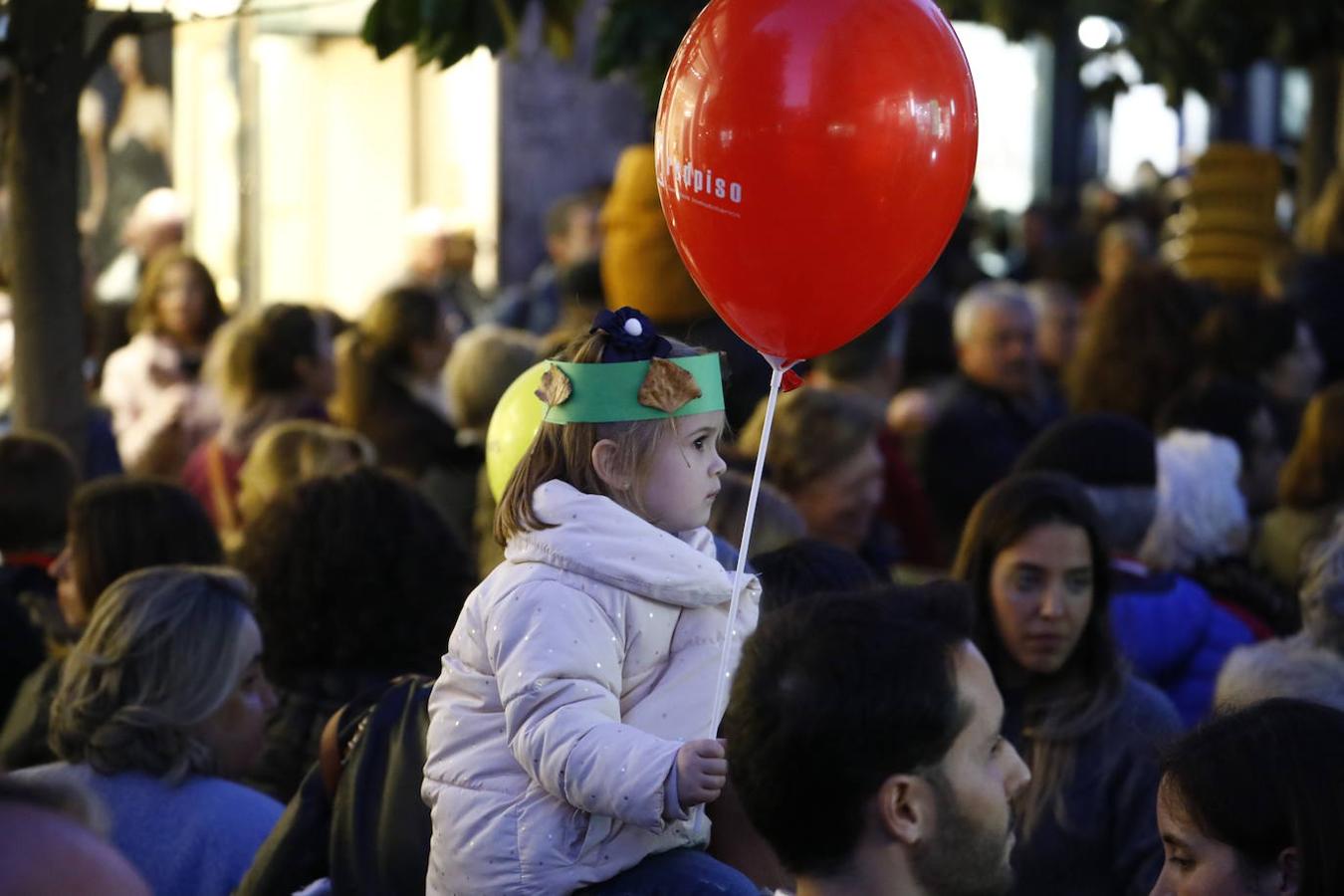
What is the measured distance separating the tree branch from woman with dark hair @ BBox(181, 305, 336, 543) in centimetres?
176

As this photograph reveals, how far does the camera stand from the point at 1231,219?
35.5 ft

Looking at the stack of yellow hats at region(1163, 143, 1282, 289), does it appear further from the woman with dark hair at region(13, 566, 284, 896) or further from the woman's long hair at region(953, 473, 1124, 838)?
the woman with dark hair at region(13, 566, 284, 896)

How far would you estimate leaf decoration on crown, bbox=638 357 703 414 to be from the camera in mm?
3105

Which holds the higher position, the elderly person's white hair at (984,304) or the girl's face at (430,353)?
the elderly person's white hair at (984,304)

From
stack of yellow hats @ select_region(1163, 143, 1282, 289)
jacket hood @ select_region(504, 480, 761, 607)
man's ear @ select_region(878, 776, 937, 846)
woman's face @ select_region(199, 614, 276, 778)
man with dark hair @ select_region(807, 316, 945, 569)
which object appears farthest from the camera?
stack of yellow hats @ select_region(1163, 143, 1282, 289)

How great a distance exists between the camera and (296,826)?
3.43 m

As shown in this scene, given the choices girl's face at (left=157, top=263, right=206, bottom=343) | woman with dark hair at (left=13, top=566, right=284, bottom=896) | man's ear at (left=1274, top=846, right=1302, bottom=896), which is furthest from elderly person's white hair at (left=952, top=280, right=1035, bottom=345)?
man's ear at (left=1274, top=846, right=1302, bottom=896)

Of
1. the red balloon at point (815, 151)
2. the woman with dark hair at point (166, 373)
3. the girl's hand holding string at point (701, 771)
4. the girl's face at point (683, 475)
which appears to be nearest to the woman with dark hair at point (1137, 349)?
the woman with dark hair at point (166, 373)

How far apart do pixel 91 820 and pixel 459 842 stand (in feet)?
4.11

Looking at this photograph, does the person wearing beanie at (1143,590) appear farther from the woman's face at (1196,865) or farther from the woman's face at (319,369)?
the woman's face at (319,369)

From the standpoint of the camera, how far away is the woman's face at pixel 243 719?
3703 mm

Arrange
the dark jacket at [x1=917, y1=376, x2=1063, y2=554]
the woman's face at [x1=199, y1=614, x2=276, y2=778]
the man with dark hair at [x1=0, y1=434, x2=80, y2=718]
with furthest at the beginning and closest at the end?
the dark jacket at [x1=917, y1=376, x2=1063, y2=554] < the man with dark hair at [x1=0, y1=434, x2=80, y2=718] < the woman's face at [x1=199, y1=614, x2=276, y2=778]

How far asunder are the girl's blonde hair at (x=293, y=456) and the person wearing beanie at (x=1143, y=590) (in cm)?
189

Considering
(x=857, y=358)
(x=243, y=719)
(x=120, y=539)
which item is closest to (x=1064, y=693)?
(x=243, y=719)
